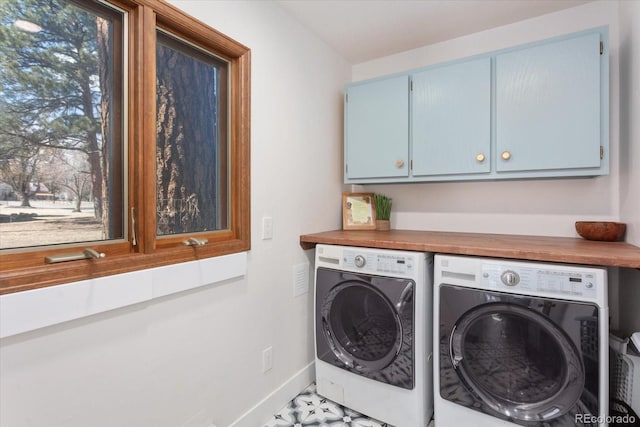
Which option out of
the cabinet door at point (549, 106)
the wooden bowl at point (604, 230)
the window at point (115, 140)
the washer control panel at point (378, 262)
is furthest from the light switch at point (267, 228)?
the wooden bowl at point (604, 230)

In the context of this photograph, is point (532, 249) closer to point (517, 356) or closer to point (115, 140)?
point (517, 356)

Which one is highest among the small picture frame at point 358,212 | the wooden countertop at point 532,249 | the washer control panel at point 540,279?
the small picture frame at point 358,212

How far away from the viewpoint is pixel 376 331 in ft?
5.78

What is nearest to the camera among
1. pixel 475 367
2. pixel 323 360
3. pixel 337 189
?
pixel 475 367

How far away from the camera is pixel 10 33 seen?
0.95m

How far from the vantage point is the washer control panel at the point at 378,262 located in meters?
1.63

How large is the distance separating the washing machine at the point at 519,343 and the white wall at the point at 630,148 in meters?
0.57

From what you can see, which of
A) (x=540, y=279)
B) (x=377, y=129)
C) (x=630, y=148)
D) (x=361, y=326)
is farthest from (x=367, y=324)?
(x=630, y=148)

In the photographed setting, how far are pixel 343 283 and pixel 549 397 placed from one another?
1.07 m

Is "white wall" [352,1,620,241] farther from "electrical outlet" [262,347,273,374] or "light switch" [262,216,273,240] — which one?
"electrical outlet" [262,347,273,374]

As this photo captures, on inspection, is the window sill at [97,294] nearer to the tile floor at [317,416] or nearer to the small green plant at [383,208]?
the tile floor at [317,416]

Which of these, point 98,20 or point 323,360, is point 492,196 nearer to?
point 323,360

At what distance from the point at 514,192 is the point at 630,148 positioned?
0.60m

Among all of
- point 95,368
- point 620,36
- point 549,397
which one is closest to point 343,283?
point 549,397
